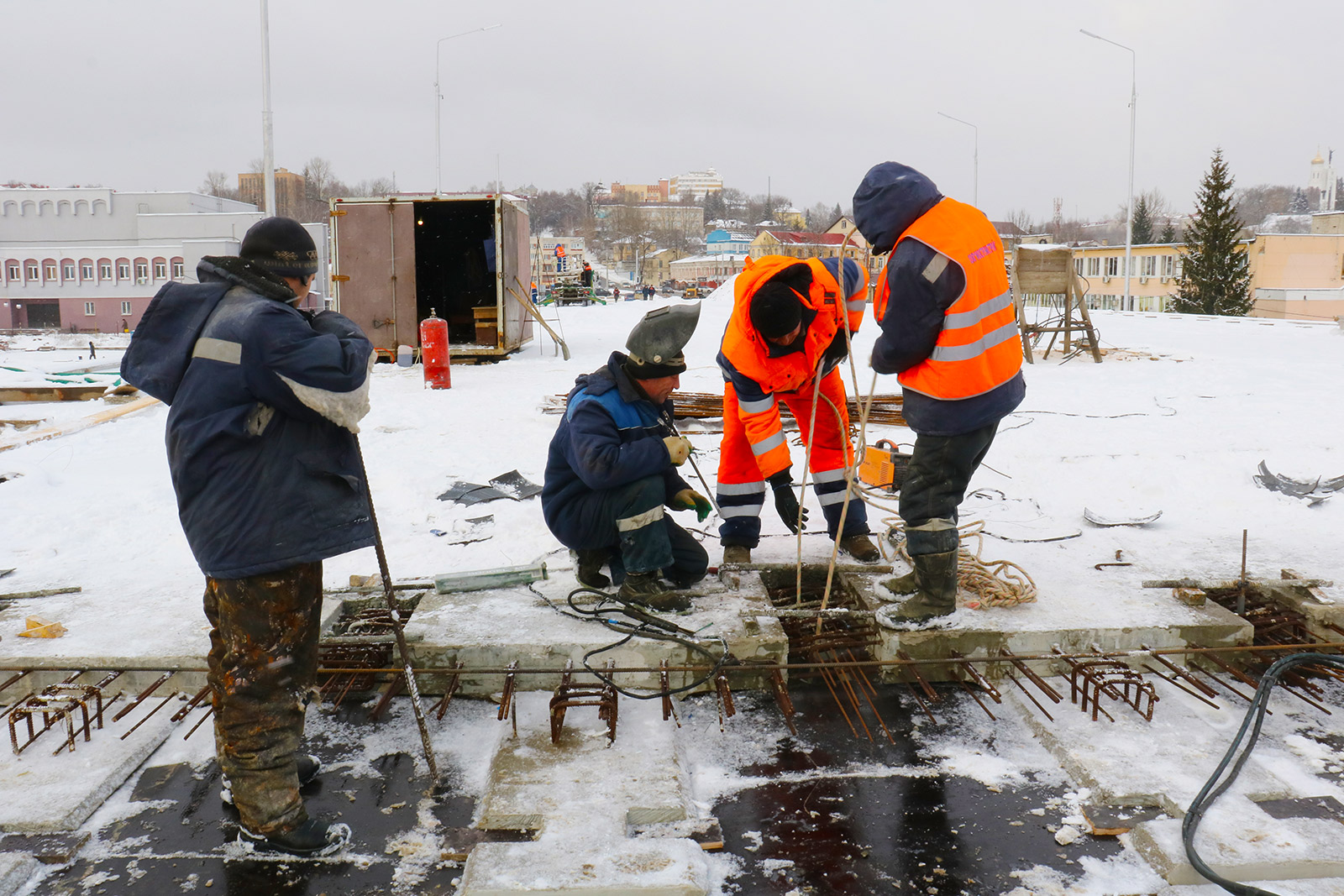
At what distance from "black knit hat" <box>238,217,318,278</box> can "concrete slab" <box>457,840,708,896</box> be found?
5.71ft

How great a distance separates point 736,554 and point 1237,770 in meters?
2.33

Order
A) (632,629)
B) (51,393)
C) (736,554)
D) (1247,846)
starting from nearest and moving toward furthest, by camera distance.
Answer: (1247,846) < (632,629) < (736,554) < (51,393)

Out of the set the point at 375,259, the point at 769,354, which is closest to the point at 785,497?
the point at 769,354

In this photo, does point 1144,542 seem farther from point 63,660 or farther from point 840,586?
point 63,660

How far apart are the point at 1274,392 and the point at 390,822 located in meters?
9.21

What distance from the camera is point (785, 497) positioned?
4.87 metres

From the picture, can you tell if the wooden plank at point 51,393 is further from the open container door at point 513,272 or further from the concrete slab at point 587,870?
the concrete slab at point 587,870

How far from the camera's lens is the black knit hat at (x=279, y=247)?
2648 mm

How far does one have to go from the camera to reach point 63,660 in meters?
3.52

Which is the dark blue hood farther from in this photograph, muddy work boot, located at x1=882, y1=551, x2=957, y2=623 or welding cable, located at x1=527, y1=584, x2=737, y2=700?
welding cable, located at x1=527, y1=584, x2=737, y2=700

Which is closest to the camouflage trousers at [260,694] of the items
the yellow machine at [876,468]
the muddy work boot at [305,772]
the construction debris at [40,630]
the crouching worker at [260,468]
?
the crouching worker at [260,468]

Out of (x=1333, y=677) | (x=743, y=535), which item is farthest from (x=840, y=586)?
(x=1333, y=677)

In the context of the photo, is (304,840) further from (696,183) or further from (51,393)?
(696,183)

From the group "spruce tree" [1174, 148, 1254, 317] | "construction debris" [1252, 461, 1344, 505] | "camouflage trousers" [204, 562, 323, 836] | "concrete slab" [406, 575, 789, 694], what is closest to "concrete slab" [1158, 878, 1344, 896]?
"concrete slab" [406, 575, 789, 694]
